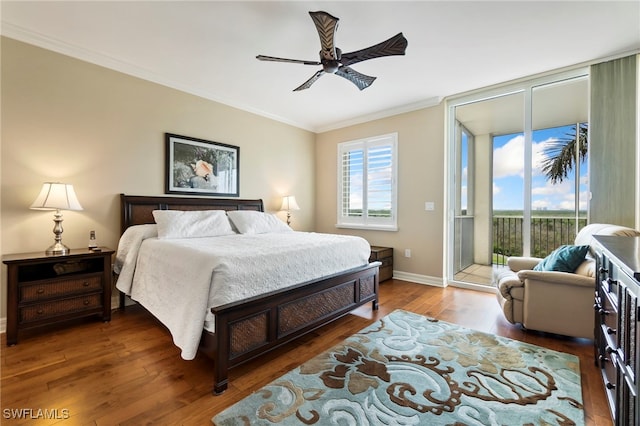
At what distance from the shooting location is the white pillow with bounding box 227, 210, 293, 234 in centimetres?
366

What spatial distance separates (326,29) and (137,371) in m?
2.82

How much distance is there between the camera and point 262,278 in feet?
6.74

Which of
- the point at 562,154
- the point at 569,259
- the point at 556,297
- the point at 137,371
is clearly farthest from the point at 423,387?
the point at 562,154

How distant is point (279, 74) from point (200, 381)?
3.19 meters

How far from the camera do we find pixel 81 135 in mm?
2951

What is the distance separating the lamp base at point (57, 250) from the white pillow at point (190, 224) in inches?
31.1

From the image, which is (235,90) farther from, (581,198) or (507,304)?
(581,198)

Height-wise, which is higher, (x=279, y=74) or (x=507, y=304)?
(x=279, y=74)

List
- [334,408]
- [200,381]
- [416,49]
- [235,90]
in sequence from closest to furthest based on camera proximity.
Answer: [334,408] → [200,381] → [416,49] → [235,90]

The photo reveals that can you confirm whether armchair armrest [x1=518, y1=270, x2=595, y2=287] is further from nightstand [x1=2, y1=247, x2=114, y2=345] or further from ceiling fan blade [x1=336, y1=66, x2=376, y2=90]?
nightstand [x1=2, y1=247, x2=114, y2=345]

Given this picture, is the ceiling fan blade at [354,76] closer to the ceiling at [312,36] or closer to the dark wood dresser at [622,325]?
the ceiling at [312,36]

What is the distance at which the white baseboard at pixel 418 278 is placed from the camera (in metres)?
4.18

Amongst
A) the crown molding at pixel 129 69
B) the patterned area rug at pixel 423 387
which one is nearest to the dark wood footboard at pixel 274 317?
the patterned area rug at pixel 423 387

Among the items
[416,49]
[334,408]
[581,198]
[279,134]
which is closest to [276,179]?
[279,134]
